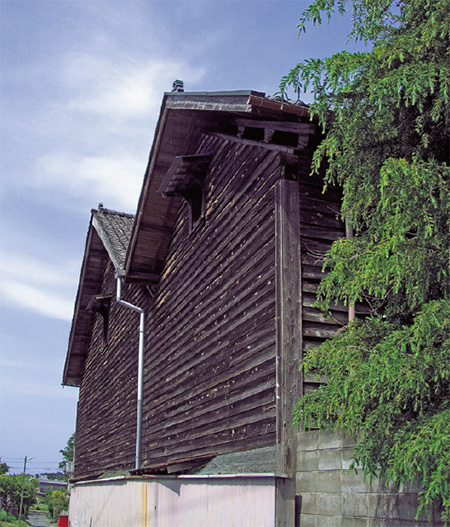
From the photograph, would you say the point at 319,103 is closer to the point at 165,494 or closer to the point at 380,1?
the point at 380,1

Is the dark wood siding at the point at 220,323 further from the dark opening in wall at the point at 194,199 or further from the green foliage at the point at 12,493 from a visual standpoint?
the green foliage at the point at 12,493

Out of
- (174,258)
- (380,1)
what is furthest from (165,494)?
(380,1)

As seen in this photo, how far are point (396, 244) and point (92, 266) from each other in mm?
15361

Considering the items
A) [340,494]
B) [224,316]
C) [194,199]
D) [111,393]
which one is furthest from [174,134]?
[111,393]

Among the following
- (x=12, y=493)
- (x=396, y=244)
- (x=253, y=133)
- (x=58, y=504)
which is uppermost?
(x=253, y=133)

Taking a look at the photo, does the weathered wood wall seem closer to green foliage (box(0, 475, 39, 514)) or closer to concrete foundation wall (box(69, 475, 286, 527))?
concrete foundation wall (box(69, 475, 286, 527))

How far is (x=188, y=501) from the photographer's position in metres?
8.59

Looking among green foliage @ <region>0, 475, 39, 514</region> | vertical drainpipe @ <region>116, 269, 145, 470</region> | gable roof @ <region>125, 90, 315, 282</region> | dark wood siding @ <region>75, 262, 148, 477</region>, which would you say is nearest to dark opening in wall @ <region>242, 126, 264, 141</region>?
gable roof @ <region>125, 90, 315, 282</region>

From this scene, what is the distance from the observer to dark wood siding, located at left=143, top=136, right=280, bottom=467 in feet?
25.5

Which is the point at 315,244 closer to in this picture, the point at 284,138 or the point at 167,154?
the point at 284,138

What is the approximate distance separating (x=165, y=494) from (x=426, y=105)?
22.3 ft

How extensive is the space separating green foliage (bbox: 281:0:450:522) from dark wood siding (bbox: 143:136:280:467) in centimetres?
236

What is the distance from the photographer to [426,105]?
17.0 feet

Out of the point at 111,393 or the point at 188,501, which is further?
the point at 111,393
